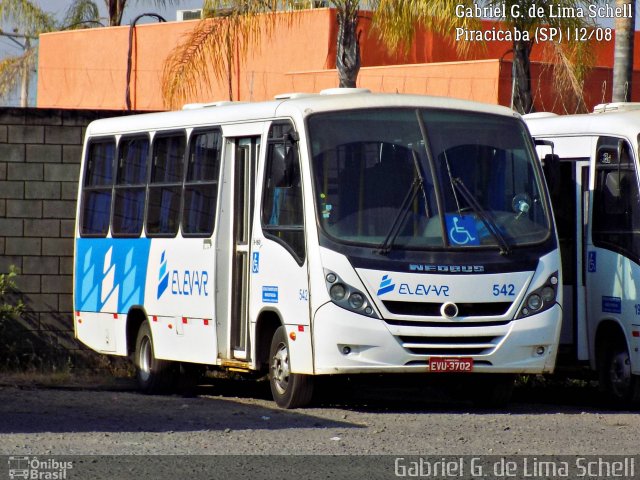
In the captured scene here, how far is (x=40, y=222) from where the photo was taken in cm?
1816

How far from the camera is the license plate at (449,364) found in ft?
42.8

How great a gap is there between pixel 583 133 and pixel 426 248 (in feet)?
9.03

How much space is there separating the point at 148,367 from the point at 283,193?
3.71m

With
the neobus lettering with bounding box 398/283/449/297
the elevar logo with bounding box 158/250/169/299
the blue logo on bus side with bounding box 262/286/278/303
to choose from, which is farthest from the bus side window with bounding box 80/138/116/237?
the neobus lettering with bounding box 398/283/449/297

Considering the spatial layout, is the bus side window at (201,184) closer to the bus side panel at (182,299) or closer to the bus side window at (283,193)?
the bus side panel at (182,299)

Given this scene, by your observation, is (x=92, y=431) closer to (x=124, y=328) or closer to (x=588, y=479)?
(x=588, y=479)

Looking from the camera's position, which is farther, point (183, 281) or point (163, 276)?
point (163, 276)

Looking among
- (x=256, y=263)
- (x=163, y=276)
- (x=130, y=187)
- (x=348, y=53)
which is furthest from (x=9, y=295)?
(x=348, y=53)

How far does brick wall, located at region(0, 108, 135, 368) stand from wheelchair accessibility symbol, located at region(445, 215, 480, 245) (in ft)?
20.4

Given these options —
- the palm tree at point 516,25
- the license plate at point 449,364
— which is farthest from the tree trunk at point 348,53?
the license plate at point 449,364

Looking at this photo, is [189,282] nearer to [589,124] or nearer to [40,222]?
[40,222]

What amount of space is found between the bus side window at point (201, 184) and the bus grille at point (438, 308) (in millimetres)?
2661

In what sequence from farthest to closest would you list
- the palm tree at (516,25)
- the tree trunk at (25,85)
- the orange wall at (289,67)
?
1. the tree trunk at (25,85)
2. the orange wall at (289,67)
3. the palm tree at (516,25)

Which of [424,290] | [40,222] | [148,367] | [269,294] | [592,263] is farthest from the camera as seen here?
[40,222]
